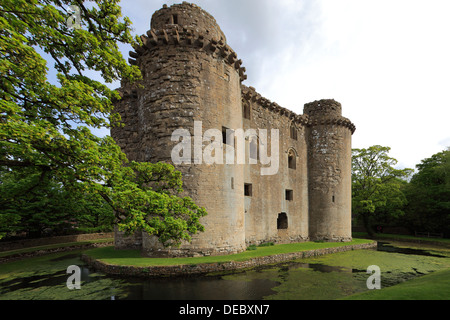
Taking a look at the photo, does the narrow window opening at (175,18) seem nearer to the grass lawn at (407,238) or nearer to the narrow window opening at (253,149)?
the narrow window opening at (253,149)

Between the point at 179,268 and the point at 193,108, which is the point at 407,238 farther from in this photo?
the point at 193,108

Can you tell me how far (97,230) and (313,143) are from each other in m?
26.3

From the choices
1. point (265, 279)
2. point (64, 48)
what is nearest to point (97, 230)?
point (265, 279)

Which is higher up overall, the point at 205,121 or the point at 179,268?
the point at 205,121

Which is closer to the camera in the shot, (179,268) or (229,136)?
(179,268)

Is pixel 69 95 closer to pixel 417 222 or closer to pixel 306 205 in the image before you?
pixel 306 205

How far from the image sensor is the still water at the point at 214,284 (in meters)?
8.95

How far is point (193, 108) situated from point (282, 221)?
1424 cm

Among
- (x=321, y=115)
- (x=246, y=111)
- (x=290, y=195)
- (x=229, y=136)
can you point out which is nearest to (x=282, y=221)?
(x=290, y=195)

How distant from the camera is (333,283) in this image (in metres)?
10.8

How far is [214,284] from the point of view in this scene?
10164 mm

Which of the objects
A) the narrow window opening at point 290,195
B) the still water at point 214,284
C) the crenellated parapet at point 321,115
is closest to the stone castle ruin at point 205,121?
the narrow window opening at point 290,195

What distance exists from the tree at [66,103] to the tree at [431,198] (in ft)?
121

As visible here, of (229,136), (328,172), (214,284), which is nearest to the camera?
(214,284)
